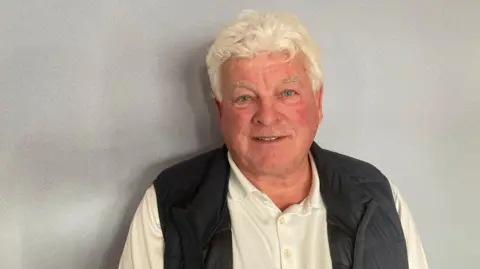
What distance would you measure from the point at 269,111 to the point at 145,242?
0.42 m

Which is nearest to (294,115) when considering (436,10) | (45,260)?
(436,10)

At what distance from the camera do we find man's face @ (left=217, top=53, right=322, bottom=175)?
131 centimetres

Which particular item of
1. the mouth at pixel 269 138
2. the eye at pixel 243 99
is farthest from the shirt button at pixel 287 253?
the eye at pixel 243 99

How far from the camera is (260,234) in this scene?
1335mm

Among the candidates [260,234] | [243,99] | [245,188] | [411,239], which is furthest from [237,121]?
[411,239]

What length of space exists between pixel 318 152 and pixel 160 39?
20.4 inches

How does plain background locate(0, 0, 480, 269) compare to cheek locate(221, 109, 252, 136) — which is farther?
plain background locate(0, 0, 480, 269)

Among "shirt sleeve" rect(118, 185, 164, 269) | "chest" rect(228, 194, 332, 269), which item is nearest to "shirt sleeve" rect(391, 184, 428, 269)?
"chest" rect(228, 194, 332, 269)

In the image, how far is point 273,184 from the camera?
4.59 feet

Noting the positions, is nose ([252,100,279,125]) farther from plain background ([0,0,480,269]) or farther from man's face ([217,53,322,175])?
plain background ([0,0,480,269])

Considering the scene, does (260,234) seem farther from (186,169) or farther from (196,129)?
(196,129)

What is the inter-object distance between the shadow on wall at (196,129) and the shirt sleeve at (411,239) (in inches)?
20.0

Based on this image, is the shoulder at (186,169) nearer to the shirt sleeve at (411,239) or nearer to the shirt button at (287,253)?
the shirt button at (287,253)

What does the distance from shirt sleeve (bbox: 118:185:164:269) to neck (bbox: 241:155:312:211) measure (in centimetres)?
24
